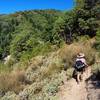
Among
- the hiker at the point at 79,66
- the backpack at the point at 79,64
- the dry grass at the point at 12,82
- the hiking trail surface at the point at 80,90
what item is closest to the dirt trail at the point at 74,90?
the hiking trail surface at the point at 80,90

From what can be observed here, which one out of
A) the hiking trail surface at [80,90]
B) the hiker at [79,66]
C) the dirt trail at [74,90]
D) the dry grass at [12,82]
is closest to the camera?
the hiking trail surface at [80,90]

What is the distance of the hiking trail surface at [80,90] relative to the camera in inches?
339

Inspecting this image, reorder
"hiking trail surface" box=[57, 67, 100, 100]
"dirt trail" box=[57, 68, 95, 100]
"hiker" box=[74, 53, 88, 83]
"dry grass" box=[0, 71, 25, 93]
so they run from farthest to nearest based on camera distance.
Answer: "dry grass" box=[0, 71, 25, 93] → "hiker" box=[74, 53, 88, 83] → "dirt trail" box=[57, 68, 95, 100] → "hiking trail surface" box=[57, 67, 100, 100]

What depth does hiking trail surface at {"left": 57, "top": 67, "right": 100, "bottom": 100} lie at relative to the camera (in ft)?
28.2

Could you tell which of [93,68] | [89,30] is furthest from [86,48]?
[89,30]

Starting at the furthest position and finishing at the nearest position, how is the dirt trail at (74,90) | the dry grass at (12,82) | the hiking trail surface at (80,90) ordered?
the dry grass at (12,82)
the dirt trail at (74,90)
the hiking trail surface at (80,90)

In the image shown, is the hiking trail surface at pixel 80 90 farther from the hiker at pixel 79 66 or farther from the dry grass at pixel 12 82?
the dry grass at pixel 12 82

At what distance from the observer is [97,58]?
1101 cm

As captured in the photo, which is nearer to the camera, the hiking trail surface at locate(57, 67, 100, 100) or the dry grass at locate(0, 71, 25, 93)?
the hiking trail surface at locate(57, 67, 100, 100)

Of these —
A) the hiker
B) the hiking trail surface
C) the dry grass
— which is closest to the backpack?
the hiker

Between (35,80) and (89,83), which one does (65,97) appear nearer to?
(89,83)

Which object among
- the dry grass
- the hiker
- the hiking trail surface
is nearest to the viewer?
the hiking trail surface

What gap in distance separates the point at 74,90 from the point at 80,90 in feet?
0.74

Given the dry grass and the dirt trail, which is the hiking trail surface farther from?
the dry grass
